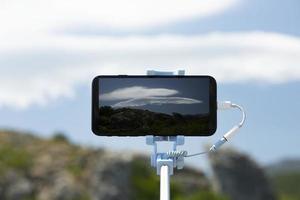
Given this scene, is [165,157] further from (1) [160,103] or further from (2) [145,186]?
(2) [145,186]

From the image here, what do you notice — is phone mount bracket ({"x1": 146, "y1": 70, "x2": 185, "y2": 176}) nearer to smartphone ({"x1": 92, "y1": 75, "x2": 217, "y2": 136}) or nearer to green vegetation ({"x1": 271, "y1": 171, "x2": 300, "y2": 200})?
smartphone ({"x1": 92, "y1": 75, "x2": 217, "y2": 136})

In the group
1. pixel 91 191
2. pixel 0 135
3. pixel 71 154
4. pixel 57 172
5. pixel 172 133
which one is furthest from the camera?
pixel 0 135

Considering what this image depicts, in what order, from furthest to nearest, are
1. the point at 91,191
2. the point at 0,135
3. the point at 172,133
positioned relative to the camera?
1. the point at 0,135
2. the point at 91,191
3. the point at 172,133

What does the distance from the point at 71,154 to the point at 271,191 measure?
12987 millimetres

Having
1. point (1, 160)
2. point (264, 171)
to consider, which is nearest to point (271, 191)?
point (264, 171)

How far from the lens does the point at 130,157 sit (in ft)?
158

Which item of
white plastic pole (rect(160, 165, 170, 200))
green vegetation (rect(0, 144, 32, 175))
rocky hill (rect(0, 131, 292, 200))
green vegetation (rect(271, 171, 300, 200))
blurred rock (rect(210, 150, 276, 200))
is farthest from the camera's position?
green vegetation (rect(271, 171, 300, 200))

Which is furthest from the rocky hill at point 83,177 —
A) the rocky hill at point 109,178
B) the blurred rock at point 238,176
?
the blurred rock at point 238,176

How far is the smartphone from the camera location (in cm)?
332

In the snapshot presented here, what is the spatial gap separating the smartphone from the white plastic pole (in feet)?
0.47

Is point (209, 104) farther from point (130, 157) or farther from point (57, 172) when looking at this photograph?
point (57, 172)

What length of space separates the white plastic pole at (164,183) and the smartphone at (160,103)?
14 centimetres

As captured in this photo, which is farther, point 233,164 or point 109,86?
point 233,164

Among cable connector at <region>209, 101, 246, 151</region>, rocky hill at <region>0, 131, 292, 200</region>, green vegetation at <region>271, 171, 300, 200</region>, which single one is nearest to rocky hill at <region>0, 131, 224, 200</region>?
rocky hill at <region>0, 131, 292, 200</region>
